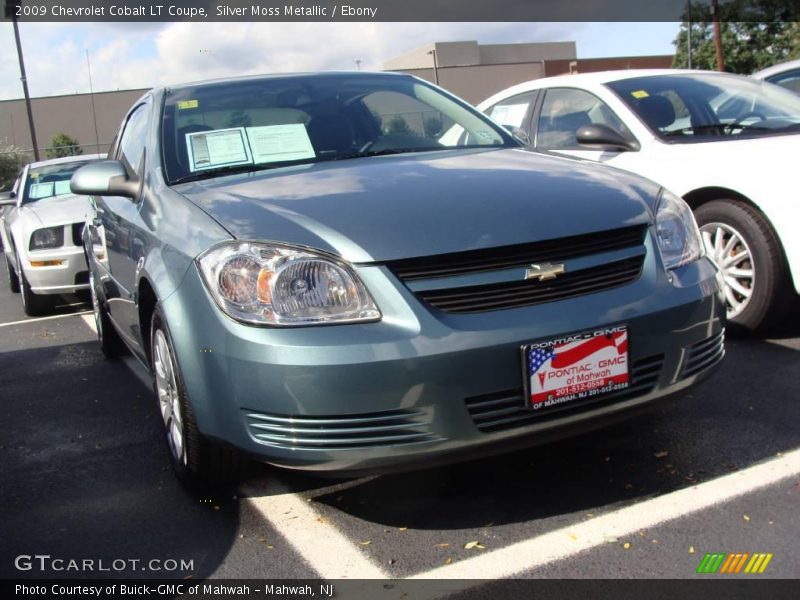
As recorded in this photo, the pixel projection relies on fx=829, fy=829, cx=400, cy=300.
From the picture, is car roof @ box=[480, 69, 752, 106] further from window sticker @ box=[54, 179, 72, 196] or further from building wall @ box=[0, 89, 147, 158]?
building wall @ box=[0, 89, 147, 158]

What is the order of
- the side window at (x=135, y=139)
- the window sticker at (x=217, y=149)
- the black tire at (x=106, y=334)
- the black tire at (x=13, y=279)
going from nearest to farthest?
the window sticker at (x=217, y=149)
the side window at (x=135, y=139)
the black tire at (x=106, y=334)
the black tire at (x=13, y=279)

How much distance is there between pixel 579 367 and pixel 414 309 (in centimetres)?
55

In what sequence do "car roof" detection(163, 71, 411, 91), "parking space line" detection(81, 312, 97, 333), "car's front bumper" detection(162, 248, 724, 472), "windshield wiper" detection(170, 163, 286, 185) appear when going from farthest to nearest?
1. "parking space line" detection(81, 312, 97, 333)
2. "car roof" detection(163, 71, 411, 91)
3. "windshield wiper" detection(170, 163, 286, 185)
4. "car's front bumper" detection(162, 248, 724, 472)

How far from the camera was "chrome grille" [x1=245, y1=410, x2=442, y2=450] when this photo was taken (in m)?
2.43

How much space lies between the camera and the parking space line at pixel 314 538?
2537mm

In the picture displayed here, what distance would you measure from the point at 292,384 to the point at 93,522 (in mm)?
1139

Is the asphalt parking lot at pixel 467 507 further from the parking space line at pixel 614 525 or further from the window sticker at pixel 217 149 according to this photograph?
the window sticker at pixel 217 149

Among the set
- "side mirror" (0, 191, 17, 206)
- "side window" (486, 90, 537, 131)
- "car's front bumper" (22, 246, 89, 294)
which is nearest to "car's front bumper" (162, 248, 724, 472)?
"side window" (486, 90, 537, 131)

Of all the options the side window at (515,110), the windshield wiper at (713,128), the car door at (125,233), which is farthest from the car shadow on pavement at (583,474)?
the side window at (515,110)

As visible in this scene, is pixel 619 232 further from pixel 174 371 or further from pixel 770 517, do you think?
pixel 174 371

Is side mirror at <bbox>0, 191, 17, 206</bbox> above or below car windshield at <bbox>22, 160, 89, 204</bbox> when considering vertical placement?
below

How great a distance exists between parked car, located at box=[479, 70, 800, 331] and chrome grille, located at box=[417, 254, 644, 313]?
117 cm

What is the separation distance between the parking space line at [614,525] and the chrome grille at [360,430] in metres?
0.41

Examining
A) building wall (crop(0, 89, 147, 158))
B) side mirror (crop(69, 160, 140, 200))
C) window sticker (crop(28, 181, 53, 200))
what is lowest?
building wall (crop(0, 89, 147, 158))
